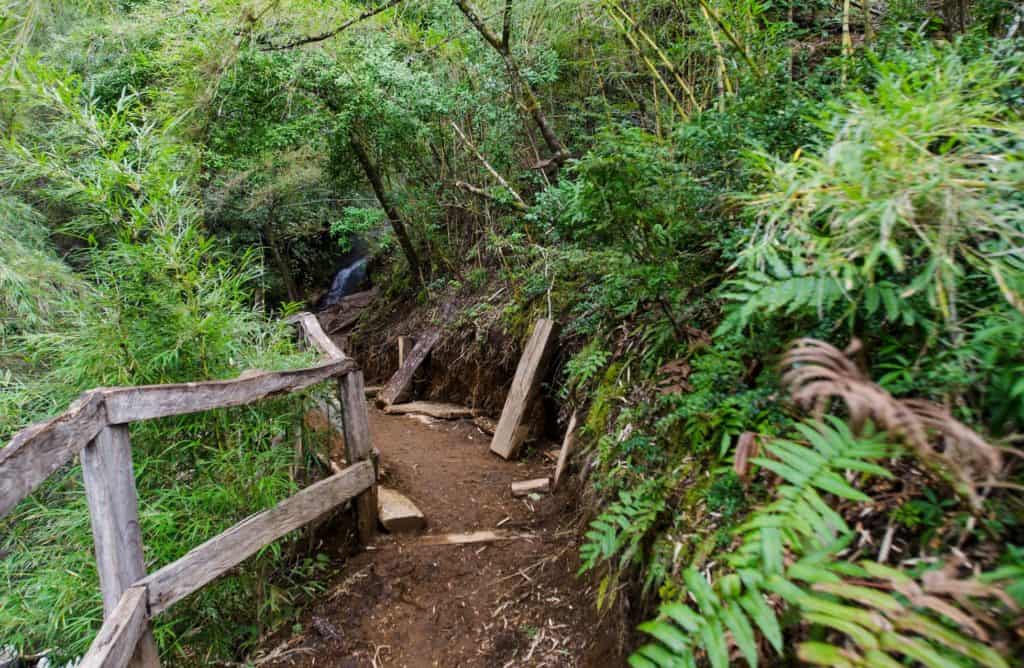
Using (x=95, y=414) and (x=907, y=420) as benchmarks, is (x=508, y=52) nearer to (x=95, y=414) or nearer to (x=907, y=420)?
(x=95, y=414)

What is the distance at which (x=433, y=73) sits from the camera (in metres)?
6.71

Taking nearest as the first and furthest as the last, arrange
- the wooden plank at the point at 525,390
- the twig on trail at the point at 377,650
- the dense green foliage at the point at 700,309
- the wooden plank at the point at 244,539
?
the dense green foliage at the point at 700,309 → the wooden plank at the point at 244,539 → the twig on trail at the point at 377,650 → the wooden plank at the point at 525,390

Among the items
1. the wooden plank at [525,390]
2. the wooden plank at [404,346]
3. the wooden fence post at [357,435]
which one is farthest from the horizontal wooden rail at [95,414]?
the wooden plank at [404,346]

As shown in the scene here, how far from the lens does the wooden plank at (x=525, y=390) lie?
15.4 ft

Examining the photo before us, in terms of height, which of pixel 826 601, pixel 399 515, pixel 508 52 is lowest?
pixel 399 515

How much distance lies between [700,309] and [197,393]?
6.76 ft

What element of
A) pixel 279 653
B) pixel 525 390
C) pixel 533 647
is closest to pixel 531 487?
pixel 525 390

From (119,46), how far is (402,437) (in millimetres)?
6438

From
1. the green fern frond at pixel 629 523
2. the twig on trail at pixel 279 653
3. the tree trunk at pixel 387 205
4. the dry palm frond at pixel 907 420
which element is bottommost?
the twig on trail at pixel 279 653

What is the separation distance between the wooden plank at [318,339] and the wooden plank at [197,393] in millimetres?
394

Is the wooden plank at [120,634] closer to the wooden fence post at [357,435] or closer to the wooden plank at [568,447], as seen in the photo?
the wooden fence post at [357,435]

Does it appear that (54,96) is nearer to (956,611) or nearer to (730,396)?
(730,396)

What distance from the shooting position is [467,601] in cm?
290

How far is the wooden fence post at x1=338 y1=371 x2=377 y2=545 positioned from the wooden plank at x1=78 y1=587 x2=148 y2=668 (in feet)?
5.03
